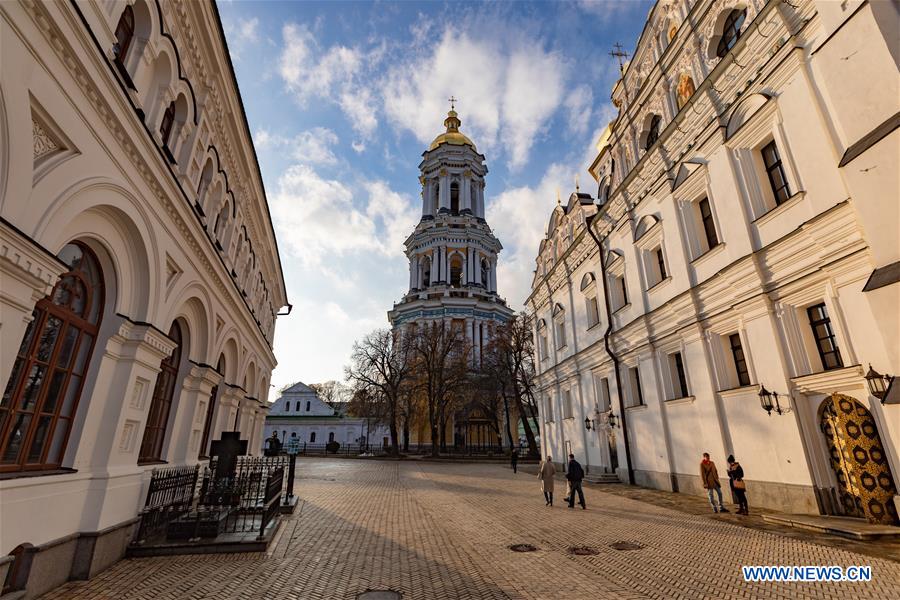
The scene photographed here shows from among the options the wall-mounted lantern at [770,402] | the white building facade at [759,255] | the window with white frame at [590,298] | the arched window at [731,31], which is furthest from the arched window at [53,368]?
the window with white frame at [590,298]

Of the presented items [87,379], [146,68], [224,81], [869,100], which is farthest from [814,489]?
[224,81]

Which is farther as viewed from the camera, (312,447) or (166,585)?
(312,447)

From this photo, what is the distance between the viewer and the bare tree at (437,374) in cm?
3906

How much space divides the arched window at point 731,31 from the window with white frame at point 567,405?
55.1 feet

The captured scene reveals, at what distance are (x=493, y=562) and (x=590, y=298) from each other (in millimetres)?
16862

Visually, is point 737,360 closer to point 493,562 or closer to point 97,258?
point 493,562

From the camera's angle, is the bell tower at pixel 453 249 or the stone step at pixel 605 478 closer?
the stone step at pixel 605 478

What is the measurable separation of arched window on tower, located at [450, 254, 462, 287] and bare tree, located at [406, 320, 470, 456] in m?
14.1

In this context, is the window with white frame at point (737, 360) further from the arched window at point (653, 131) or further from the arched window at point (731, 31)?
the arched window at point (731, 31)

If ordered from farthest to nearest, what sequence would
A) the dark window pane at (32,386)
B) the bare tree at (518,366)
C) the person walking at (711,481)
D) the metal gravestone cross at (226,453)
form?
the bare tree at (518,366)
the person walking at (711,481)
the metal gravestone cross at (226,453)
the dark window pane at (32,386)

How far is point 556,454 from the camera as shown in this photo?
85.0 feet

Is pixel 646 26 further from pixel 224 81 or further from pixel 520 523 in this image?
pixel 520 523

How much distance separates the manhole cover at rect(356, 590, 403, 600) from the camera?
18.3 feet

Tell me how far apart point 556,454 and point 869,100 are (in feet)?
72.2
